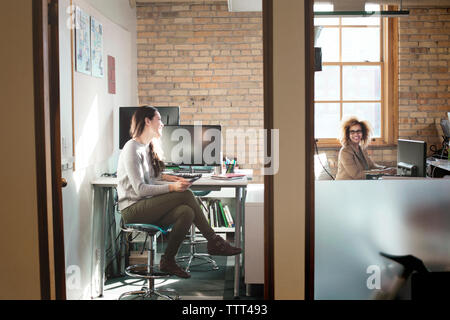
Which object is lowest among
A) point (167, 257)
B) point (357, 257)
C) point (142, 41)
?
point (167, 257)

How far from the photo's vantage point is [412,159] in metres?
3.90

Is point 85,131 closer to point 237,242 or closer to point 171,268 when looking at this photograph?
point 171,268

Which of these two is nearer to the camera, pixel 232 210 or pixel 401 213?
pixel 401 213

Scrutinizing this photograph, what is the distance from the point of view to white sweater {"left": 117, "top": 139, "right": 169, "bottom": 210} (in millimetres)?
3727

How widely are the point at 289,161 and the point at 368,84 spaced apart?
3958 millimetres

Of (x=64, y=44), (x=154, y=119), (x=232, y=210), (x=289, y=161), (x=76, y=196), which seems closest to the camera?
(x=289, y=161)

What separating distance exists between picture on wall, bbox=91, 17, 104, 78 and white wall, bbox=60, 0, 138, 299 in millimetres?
62

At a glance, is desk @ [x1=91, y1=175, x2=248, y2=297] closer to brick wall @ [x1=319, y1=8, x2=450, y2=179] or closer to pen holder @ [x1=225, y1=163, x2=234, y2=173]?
pen holder @ [x1=225, y1=163, x2=234, y2=173]

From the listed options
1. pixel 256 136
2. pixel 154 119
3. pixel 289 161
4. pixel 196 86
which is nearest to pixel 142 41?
pixel 196 86

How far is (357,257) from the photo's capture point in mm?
2492

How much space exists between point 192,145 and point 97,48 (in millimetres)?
1190

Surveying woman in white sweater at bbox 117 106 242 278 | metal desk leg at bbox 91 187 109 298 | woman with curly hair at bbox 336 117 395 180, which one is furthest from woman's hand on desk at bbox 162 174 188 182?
woman with curly hair at bbox 336 117 395 180

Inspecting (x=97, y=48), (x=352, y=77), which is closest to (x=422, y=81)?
(x=352, y=77)
